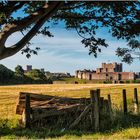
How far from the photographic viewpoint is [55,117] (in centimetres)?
1730

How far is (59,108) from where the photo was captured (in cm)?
1739

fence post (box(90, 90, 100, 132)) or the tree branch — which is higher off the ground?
Result: the tree branch

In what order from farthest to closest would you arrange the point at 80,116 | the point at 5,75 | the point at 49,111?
the point at 5,75 → the point at 49,111 → the point at 80,116

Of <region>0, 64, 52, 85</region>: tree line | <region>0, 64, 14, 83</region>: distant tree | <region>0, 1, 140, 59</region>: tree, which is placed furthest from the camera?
<region>0, 64, 52, 85</region>: tree line

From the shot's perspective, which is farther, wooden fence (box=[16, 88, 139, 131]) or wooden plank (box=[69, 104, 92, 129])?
wooden plank (box=[69, 104, 92, 129])

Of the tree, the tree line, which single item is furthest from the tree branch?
the tree line

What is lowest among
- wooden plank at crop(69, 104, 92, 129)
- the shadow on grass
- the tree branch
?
the shadow on grass

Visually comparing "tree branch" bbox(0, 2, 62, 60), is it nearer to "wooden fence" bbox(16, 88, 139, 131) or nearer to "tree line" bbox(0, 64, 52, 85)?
"wooden fence" bbox(16, 88, 139, 131)

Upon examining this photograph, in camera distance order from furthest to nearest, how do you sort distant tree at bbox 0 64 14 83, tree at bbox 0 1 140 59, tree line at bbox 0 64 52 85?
tree line at bbox 0 64 52 85, distant tree at bbox 0 64 14 83, tree at bbox 0 1 140 59

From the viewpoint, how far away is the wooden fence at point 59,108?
16.5 metres

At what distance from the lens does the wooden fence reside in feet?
54.2

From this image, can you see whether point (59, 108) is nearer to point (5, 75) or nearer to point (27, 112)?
point (27, 112)

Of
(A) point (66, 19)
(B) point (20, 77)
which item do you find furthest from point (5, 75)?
(A) point (66, 19)

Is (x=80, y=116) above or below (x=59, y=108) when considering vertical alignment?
below
